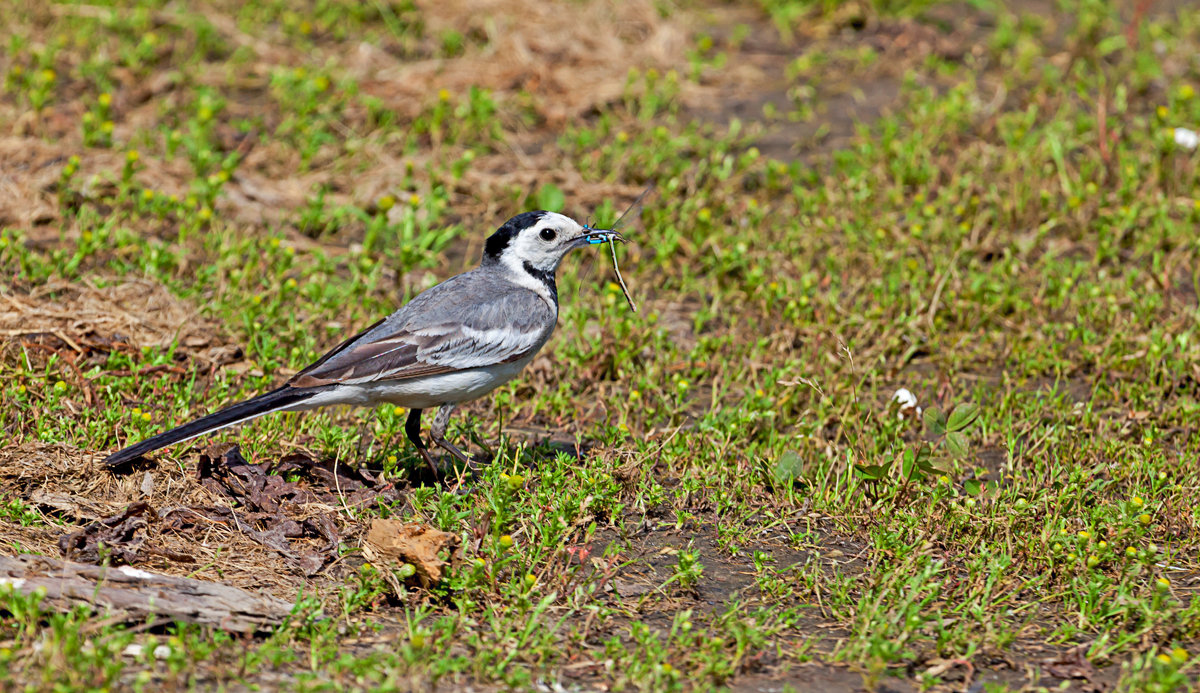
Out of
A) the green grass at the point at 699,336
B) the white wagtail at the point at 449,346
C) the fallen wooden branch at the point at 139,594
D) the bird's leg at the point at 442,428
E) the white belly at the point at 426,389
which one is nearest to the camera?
the fallen wooden branch at the point at 139,594

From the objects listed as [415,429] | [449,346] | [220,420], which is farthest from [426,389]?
[220,420]

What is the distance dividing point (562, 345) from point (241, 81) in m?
4.57

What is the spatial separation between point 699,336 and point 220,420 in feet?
11.2

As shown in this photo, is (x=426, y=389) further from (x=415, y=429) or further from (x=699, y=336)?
(x=699, y=336)

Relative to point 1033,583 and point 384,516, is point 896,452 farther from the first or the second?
point 384,516

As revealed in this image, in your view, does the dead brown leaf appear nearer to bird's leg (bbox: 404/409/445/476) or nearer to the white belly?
the white belly

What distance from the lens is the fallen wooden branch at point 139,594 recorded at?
14.7 feet

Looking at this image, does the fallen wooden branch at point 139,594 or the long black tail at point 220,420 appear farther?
the long black tail at point 220,420

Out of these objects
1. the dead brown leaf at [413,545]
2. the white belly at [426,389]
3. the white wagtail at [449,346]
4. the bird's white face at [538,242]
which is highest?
the bird's white face at [538,242]

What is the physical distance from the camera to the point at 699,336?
787cm

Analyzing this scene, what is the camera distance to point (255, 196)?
8898 mm

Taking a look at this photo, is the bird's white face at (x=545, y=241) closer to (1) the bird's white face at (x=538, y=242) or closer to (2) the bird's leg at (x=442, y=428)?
(1) the bird's white face at (x=538, y=242)

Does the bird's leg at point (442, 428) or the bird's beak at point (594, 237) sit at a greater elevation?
the bird's beak at point (594, 237)

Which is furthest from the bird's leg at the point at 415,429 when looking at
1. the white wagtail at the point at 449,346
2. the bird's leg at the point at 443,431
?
the bird's leg at the point at 443,431
